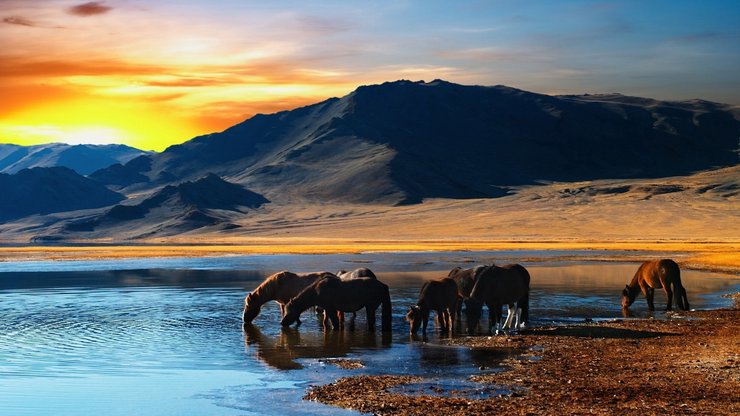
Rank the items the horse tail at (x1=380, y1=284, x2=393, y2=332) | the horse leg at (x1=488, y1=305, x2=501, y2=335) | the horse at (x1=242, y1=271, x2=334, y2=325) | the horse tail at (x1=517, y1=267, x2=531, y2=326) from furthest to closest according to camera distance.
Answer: the horse at (x1=242, y1=271, x2=334, y2=325) → the horse leg at (x1=488, y1=305, x2=501, y2=335) → the horse tail at (x1=517, y1=267, x2=531, y2=326) → the horse tail at (x1=380, y1=284, x2=393, y2=332)

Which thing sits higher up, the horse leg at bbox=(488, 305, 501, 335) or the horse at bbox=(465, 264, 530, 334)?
the horse at bbox=(465, 264, 530, 334)

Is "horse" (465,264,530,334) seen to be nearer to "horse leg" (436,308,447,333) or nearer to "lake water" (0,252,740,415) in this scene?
"horse leg" (436,308,447,333)

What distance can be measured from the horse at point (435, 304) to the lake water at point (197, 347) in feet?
2.05

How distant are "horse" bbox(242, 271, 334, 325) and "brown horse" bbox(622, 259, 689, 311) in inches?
454

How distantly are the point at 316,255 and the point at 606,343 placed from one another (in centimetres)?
5593

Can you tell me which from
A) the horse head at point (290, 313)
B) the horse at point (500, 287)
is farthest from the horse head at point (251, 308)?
the horse at point (500, 287)

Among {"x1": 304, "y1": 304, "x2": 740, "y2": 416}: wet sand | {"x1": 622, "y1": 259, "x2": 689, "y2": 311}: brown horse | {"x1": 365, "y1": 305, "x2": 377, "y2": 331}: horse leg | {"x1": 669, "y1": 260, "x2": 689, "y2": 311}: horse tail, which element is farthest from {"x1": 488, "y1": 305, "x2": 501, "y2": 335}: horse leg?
{"x1": 669, "y1": 260, "x2": 689, "y2": 311}: horse tail

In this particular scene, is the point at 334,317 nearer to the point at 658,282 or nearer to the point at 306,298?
the point at 306,298

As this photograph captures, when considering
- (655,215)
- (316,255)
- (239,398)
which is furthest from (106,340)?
(655,215)

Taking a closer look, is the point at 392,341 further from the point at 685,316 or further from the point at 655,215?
the point at 655,215

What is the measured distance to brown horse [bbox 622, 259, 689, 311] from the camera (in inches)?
1230

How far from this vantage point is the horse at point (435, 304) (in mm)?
25094

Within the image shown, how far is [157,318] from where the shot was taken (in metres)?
29.8

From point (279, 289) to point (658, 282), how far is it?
1360 cm
